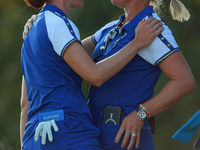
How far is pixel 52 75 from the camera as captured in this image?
1871 mm

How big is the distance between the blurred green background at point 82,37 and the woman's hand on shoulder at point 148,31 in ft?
10.9

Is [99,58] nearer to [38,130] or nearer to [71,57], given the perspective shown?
[71,57]

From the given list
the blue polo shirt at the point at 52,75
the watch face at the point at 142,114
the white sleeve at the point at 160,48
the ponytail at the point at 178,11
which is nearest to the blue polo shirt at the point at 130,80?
the white sleeve at the point at 160,48

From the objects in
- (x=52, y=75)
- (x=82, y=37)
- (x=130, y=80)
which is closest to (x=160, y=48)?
(x=130, y=80)

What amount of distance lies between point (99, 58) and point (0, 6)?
4.60 meters

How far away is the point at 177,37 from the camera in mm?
5547

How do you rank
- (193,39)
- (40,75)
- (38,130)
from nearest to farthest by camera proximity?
1. (38,130)
2. (40,75)
3. (193,39)

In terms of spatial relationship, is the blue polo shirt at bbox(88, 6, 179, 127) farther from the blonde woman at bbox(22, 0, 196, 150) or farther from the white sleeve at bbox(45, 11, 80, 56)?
the white sleeve at bbox(45, 11, 80, 56)

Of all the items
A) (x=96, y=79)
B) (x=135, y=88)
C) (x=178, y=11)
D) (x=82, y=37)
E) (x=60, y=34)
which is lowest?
(x=82, y=37)

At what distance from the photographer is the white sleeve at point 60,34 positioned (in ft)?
5.99

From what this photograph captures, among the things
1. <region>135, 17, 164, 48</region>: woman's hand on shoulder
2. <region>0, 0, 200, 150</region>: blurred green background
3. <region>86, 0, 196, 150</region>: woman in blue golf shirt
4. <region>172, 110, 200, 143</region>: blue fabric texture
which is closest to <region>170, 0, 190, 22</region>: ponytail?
<region>86, 0, 196, 150</region>: woman in blue golf shirt

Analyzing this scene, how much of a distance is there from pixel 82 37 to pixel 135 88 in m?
3.57

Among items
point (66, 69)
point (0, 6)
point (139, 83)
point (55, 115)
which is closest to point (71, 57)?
point (66, 69)

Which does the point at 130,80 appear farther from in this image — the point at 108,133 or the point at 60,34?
the point at 60,34
